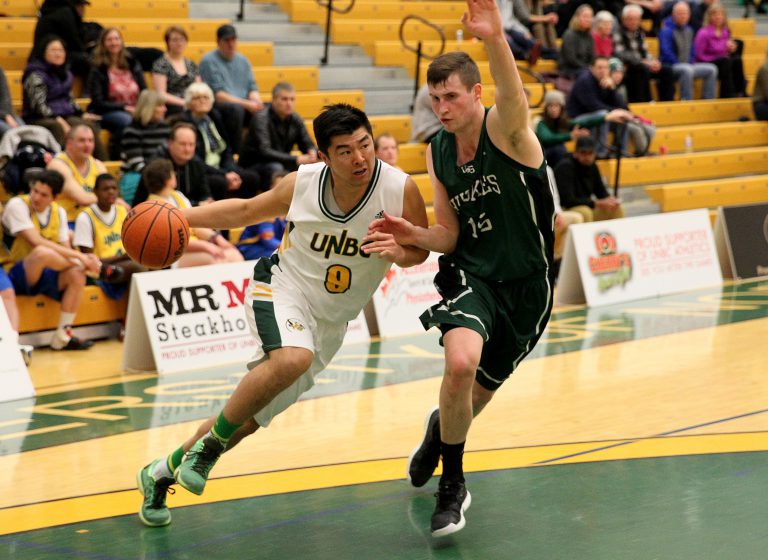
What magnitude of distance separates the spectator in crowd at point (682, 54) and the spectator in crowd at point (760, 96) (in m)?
0.64

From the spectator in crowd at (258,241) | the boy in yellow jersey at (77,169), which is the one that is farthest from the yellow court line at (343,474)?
the boy in yellow jersey at (77,169)

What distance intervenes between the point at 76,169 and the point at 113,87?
63.6 inches

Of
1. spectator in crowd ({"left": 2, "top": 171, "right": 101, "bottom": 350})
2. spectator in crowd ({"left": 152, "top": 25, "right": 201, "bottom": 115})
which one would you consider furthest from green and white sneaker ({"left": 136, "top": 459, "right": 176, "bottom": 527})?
spectator in crowd ({"left": 152, "top": 25, "right": 201, "bottom": 115})

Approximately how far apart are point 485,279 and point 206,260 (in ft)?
15.9

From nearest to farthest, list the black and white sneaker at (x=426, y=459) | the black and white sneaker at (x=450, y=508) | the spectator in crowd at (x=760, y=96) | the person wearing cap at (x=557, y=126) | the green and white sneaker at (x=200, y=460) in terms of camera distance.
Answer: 1. the black and white sneaker at (x=450, y=508)
2. the green and white sneaker at (x=200, y=460)
3. the black and white sneaker at (x=426, y=459)
4. the person wearing cap at (x=557, y=126)
5. the spectator in crowd at (x=760, y=96)

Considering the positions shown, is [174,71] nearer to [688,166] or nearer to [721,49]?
[688,166]

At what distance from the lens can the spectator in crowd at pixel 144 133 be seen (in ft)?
33.0

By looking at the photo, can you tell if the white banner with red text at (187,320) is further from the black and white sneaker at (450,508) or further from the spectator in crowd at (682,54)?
the spectator in crowd at (682,54)

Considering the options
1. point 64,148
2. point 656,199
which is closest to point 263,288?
point 64,148

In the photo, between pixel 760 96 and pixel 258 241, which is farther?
pixel 760 96

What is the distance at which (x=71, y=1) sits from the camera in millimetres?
11211

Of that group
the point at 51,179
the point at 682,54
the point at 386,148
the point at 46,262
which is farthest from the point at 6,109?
the point at 682,54

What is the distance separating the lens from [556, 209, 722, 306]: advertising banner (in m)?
10.6

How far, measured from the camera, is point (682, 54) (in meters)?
16.1
